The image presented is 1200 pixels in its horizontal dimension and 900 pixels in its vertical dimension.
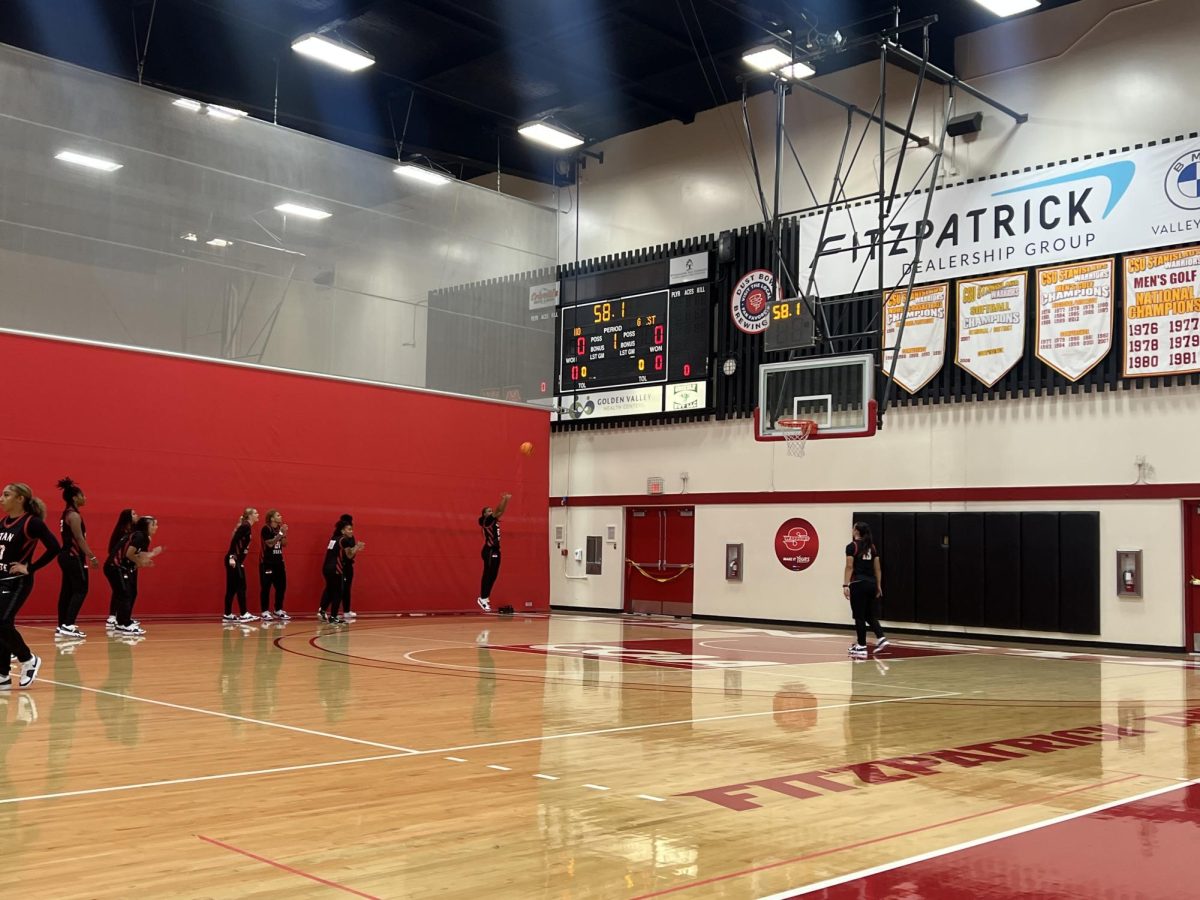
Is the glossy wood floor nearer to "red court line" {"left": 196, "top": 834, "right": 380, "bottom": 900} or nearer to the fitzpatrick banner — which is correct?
"red court line" {"left": 196, "top": 834, "right": 380, "bottom": 900}

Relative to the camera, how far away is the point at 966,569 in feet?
64.8

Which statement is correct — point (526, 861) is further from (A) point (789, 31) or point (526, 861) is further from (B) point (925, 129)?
(B) point (925, 129)

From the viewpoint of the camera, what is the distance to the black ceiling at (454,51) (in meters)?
19.6

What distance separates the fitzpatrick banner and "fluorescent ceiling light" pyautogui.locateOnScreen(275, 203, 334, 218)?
955 centimetres

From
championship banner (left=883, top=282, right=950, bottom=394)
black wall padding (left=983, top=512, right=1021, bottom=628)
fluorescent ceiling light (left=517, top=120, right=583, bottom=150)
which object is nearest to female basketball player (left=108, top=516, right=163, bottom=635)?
fluorescent ceiling light (left=517, top=120, right=583, bottom=150)

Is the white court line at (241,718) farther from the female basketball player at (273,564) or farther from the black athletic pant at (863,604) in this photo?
the black athletic pant at (863,604)

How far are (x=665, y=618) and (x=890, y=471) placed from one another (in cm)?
599

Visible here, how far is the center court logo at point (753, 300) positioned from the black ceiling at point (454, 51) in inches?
154

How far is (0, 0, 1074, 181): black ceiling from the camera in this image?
64.4ft

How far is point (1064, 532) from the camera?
61.3 ft

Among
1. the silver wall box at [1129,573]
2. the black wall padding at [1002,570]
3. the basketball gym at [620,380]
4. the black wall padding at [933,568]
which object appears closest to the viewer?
the basketball gym at [620,380]

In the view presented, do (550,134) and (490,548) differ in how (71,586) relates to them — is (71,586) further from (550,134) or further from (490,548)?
(550,134)

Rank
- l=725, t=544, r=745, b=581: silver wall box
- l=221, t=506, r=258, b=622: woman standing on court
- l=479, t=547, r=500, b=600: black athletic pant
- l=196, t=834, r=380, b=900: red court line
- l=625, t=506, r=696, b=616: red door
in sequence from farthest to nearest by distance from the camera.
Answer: l=625, t=506, r=696, b=616: red door → l=725, t=544, r=745, b=581: silver wall box → l=479, t=547, r=500, b=600: black athletic pant → l=221, t=506, r=258, b=622: woman standing on court → l=196, t=834, r=380, b=900: red court line

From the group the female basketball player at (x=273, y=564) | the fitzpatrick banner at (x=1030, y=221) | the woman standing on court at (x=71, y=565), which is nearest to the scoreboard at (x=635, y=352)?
the fitzpatrick banner at (x=1030, y=221)
